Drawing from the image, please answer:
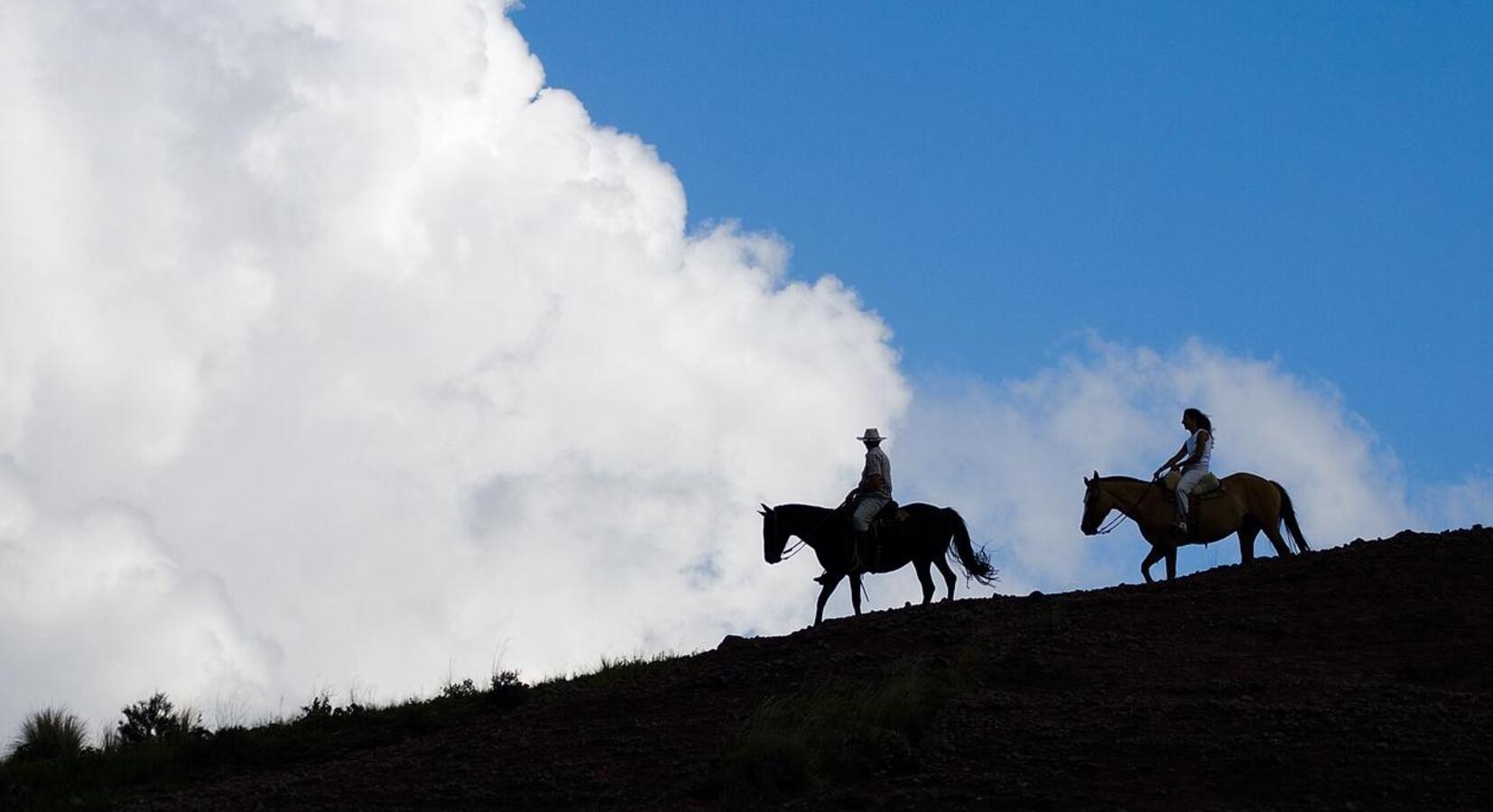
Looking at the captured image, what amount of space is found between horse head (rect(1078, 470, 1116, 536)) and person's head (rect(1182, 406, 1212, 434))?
1457 mm

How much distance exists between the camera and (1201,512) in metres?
25.3

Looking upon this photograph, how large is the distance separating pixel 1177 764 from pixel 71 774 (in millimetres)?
12074

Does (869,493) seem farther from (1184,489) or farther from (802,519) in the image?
(1184,489)

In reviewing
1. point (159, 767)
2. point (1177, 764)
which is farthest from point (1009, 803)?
point (159, 767)

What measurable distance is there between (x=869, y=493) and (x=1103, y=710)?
8.21 metres

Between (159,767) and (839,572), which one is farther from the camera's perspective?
(839,572)

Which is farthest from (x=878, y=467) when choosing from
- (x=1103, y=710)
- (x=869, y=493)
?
(x=1103, y=710)

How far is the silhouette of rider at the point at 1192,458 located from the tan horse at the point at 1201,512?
17cm

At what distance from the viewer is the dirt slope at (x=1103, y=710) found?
15250 mm

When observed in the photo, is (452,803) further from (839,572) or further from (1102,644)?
(839,572)

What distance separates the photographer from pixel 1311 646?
19.3 metres

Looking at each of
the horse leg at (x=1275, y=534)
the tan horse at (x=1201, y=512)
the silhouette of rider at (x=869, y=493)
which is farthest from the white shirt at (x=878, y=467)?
the horse leg at (x=1275, y=534)

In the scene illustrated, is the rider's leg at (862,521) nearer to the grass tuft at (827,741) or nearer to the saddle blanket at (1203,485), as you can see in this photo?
the saddle blanket at (1203,485)

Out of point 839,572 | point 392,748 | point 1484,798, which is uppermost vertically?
point 839,572
